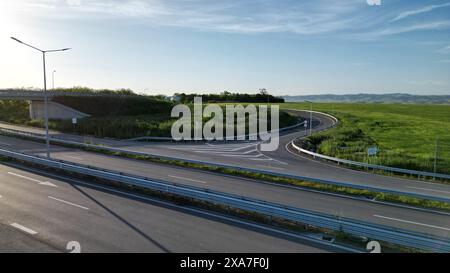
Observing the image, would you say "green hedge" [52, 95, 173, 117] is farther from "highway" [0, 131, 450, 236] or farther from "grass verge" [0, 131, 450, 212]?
"grass verge" [0, 131, 450, 212]

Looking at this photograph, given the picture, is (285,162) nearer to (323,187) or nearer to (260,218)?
(323,187)

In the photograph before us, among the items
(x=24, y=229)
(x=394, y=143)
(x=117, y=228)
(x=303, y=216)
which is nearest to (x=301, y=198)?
(x=303, y=216)

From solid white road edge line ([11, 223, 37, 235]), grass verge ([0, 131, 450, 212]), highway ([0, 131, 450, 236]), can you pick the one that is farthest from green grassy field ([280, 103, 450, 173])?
solid white road edge line ([11, 223, 37, 235])

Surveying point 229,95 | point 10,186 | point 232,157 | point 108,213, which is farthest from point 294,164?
point 229,95

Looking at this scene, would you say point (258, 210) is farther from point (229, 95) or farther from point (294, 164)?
point (229, 95)

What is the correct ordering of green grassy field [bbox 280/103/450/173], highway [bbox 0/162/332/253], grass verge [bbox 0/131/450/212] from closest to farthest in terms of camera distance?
highway [bbox 0/162/332/253]
grass verge [bbox 0/131/450/212]
green grassy field [bbox 280/103/450/173]
